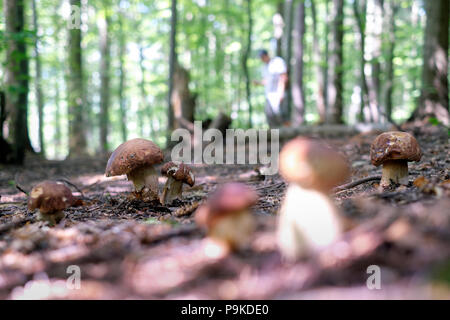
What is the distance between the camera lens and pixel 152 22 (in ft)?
100.0

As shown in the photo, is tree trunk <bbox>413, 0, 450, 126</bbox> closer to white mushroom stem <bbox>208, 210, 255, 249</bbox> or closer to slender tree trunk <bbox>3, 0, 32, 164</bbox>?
white mushroom stem <bbox>208, 210, 255, 249</bbox>

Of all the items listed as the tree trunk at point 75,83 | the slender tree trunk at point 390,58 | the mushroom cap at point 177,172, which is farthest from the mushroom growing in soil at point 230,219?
the slender tree trunk at point 390,58

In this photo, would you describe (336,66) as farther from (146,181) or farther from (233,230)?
(233,230)

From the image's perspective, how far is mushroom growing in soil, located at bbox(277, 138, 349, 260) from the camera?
192 centimetres

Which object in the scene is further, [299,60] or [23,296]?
[299,60]

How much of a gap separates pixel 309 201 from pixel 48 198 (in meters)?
2.58

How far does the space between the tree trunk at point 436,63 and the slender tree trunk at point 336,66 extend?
4159 mm

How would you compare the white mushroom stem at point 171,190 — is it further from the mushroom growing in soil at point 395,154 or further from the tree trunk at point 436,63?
the tree trunk at point 436,63

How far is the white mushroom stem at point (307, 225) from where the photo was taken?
6.24 ft

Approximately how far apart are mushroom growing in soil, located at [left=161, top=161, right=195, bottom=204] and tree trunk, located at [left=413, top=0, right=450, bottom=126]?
7.64 meters

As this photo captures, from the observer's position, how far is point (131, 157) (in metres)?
4.34

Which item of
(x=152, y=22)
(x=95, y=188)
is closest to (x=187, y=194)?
(x=95, y=188)
